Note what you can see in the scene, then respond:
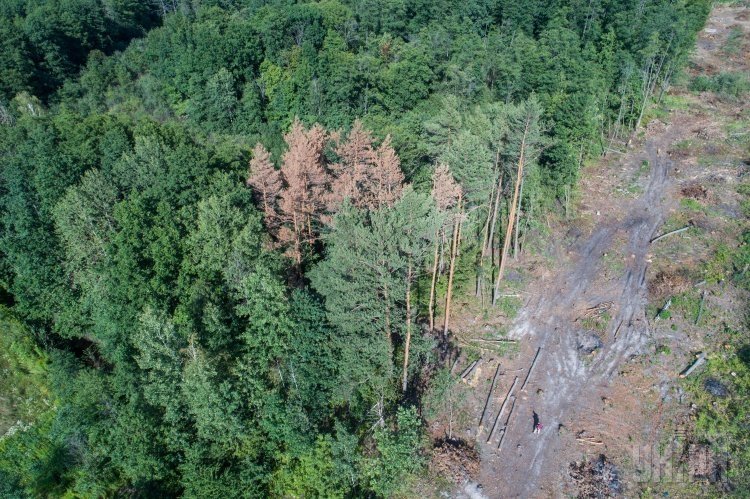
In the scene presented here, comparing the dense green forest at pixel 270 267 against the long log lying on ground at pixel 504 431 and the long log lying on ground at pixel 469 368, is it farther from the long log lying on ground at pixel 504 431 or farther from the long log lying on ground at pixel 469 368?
the long log lying on ground at pixel 504 431

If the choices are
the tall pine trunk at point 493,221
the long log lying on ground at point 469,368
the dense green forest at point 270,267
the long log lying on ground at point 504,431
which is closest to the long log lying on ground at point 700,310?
the dense green forest at point 270,267

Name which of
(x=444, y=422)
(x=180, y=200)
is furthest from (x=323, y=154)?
(x=444, y=422)

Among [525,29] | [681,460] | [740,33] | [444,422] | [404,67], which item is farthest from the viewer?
[740,33]

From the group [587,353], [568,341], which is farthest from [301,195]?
[587,353]

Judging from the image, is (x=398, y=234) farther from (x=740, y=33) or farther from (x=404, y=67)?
(x=740, y=33)

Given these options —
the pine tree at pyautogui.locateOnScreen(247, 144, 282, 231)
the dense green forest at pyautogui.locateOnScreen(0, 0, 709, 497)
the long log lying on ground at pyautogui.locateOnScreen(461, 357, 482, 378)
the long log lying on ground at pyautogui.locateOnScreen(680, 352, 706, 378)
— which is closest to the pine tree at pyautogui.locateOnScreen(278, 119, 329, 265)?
the dense green forest at pyautogui.locateOnScreen(0, 0, 709, 497)

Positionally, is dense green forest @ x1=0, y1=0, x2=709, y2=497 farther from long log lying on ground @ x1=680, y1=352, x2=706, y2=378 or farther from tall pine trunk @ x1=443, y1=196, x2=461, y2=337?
long log lying on ground @ x1=680, y1=352, x2=706, y2=378

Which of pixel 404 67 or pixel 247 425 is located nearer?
pixel 247 425
